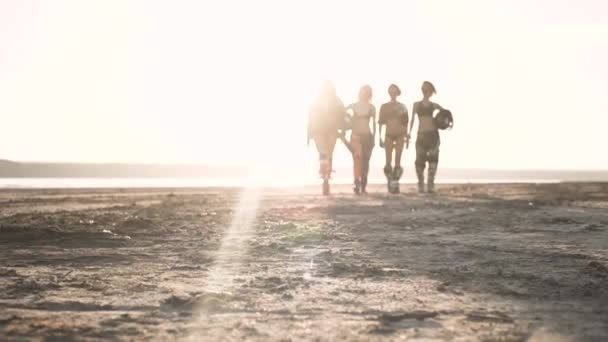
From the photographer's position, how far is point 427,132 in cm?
1486

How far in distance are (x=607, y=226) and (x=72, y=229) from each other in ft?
18.1

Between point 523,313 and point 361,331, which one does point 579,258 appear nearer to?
point 523,313

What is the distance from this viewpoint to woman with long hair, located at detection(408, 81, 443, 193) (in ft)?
48.0

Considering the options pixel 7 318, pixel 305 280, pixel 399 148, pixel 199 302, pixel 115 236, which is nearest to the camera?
pixel 7 318

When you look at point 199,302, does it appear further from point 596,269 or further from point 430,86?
point 430,86

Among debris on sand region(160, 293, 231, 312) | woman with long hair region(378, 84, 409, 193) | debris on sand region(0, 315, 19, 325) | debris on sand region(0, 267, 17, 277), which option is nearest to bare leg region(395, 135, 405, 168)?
woman with long hair region(378, 84, 409, 193)

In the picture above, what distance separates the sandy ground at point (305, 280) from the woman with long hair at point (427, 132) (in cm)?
689

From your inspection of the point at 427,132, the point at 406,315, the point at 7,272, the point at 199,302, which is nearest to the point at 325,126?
the point at 427,132

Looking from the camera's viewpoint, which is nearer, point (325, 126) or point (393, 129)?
point (325, 126)

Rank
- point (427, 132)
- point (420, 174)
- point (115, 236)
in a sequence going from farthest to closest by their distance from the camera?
point (420, 174) < point (427, 132) < point (115, 236)

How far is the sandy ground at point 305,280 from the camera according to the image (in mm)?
3225

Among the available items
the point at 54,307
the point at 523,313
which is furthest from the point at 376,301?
the point at 54,307

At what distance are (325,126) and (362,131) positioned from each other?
899 millimetres

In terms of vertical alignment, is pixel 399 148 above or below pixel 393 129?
below
